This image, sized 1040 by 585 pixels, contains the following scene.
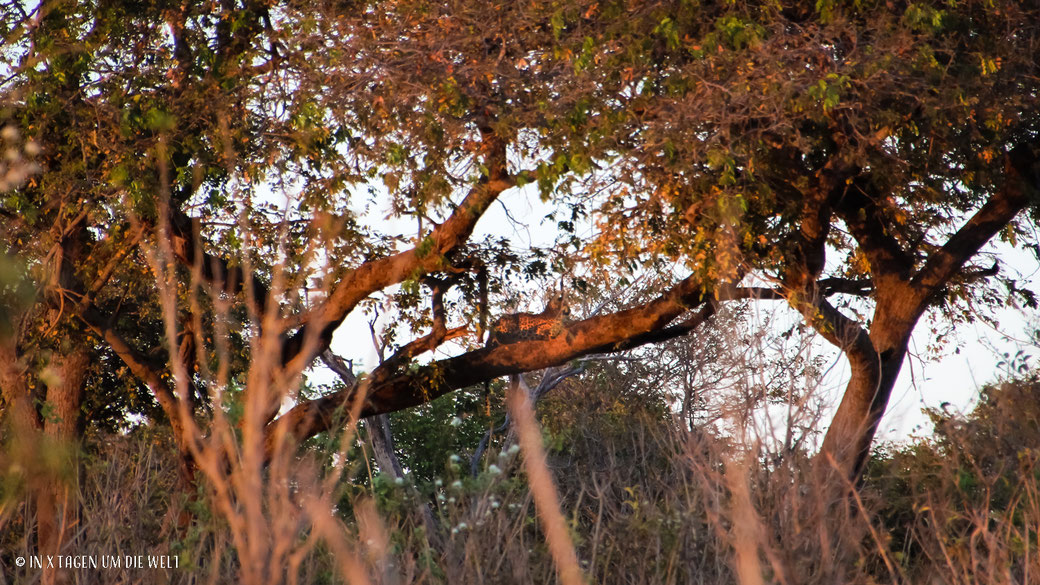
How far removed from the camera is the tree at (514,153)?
825 centimetres

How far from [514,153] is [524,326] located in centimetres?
240

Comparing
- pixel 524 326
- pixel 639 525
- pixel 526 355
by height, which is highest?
pixel 524 326

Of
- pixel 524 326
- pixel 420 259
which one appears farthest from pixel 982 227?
pixel 420 259

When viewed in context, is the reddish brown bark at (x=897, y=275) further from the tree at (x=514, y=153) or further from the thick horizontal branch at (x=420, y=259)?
the thick horizontal branch at (x=420, y=259)

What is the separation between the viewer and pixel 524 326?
36.4 ft

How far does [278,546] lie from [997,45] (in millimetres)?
6942

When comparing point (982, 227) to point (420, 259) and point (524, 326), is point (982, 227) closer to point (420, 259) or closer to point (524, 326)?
point (524, 326)

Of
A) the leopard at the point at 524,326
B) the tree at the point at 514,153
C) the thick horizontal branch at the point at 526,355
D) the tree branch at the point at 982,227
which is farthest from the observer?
the leopard at the point at 524,326

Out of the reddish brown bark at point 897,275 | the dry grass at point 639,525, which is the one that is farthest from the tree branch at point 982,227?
the dry grass at point 639,525

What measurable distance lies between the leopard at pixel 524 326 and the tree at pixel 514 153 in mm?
150

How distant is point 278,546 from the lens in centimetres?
376

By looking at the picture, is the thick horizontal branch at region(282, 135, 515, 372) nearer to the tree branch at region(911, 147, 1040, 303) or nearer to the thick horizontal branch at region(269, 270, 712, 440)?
the thick horizontal branch at region(269, 270, 712, 440)

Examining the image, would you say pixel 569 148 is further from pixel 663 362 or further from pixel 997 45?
pixel 663 362

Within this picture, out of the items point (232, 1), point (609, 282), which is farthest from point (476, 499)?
point (232, 1)
